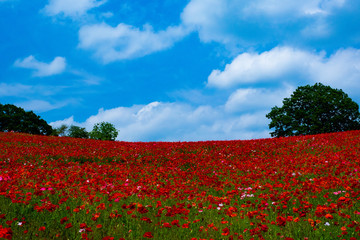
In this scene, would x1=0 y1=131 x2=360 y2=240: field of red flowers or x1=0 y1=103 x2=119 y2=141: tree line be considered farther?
x1=0 y1=103 x2=119 y2=141: tree line

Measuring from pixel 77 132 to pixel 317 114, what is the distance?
1847 inches

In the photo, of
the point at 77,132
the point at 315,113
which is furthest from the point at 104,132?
the point at 315,113

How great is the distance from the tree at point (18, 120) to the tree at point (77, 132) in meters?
12.7

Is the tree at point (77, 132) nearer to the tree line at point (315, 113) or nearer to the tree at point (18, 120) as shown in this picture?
the tree at point (18, 120)

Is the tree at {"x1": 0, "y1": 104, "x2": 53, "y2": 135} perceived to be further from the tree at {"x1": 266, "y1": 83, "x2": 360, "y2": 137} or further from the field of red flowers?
the tree at {"x1": 266, "y1": 83, "x2": 360, "y2": 137}

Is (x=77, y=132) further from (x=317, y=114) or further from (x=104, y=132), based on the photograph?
(x=317, y=114)

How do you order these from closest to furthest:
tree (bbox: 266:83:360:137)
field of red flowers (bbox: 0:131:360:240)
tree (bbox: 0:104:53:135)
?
field of red flowers (bbox: 0:131:360:240) → tree (bbox: 266:83:360:137) → tree (bbox: 0:104:53:135)

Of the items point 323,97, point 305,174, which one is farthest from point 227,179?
point 323,97

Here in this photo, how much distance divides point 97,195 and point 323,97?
38901 millimetres

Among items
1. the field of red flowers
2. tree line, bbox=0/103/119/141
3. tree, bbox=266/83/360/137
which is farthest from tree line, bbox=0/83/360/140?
tree line, bbox=0/103/119/141

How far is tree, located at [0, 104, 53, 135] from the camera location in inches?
1914

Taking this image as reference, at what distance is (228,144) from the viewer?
904 inches

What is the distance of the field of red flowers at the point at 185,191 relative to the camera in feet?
21.3

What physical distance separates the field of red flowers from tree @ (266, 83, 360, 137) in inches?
720
